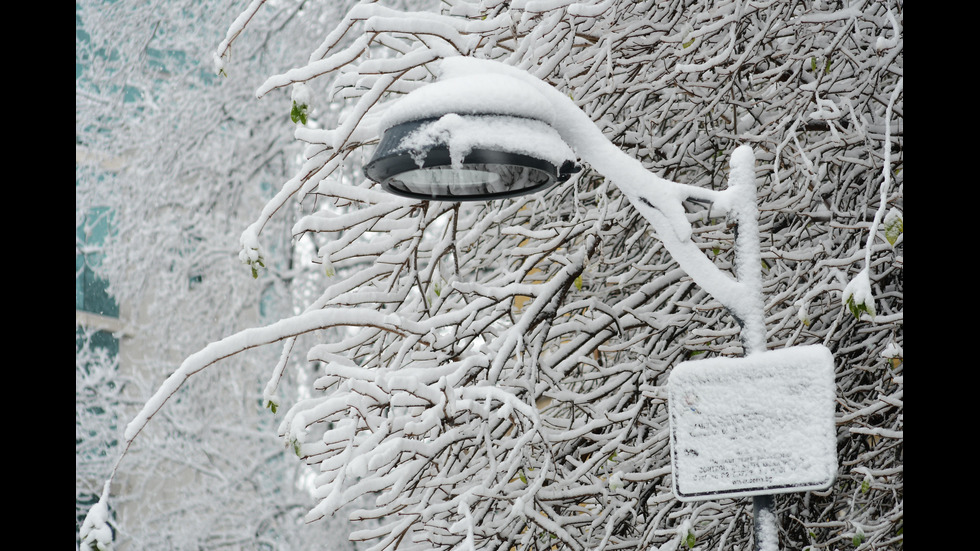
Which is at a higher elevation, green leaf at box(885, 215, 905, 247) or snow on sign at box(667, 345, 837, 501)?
green leaf at box(885, 215, 905, 247)

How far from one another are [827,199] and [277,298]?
7023 millimetres

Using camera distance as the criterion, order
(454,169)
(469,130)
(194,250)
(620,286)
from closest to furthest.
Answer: (469,130) → (454,169) → (620,286) → (194,250)

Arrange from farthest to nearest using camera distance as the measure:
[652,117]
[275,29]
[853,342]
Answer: [275,29]
[652,117]
[853,342]

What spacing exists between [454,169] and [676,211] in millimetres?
510

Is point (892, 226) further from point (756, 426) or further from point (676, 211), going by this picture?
point (756, 426)

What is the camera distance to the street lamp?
1727mm

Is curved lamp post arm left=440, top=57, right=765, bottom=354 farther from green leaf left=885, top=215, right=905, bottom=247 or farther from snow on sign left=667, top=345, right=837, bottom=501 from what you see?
green leaf left=885, top=215, right=905, bottom=247

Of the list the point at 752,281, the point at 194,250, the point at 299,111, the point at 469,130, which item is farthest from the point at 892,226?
the point at 194,250

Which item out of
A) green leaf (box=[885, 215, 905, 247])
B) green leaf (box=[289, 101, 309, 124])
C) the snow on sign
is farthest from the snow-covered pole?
green leaf (box=[289, 101, 309, 124])

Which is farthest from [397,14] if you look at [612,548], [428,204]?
[612,548]

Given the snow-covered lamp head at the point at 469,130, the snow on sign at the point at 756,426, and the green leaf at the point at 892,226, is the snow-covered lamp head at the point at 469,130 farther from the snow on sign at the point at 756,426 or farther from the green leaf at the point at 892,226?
the green leaf at the point at 892,226

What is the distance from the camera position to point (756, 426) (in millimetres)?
1712
